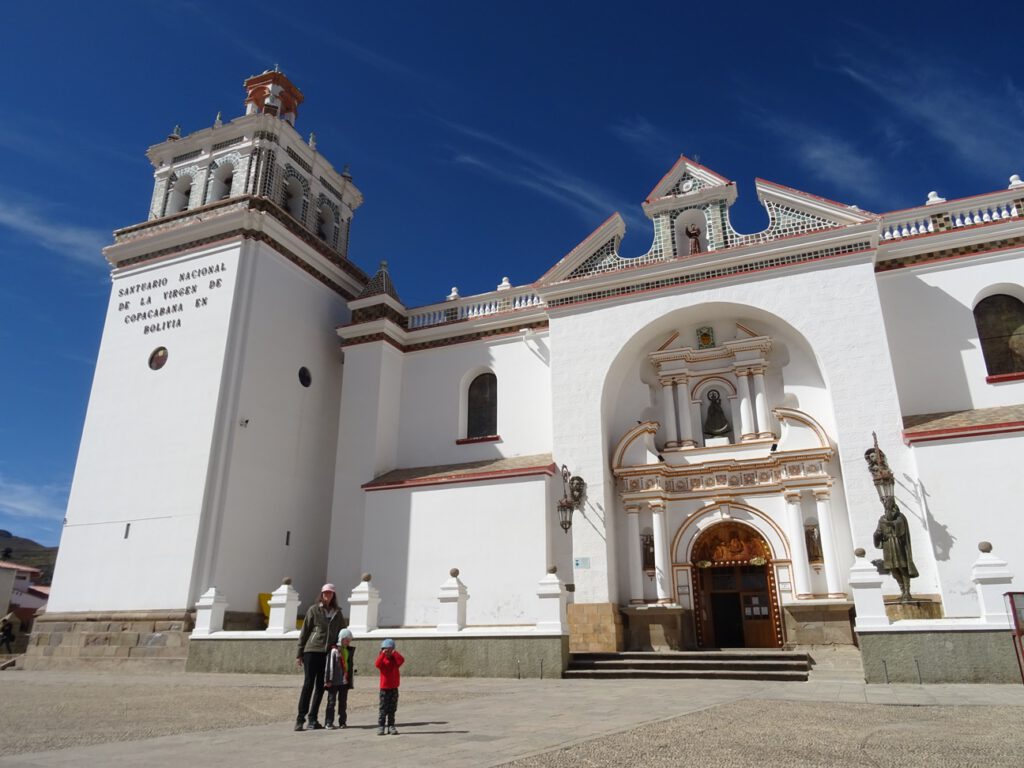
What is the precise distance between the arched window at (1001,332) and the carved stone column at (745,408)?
4596 millimetres

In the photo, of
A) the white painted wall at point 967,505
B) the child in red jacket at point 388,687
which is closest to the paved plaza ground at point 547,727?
the child in red jacket at point 388,687

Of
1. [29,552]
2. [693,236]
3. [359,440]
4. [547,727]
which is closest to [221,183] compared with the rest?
[359,440]

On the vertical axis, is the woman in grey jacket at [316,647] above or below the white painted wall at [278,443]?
below

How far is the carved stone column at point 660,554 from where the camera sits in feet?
51.0

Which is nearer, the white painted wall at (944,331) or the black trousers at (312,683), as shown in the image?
the black trousers at (312,683)

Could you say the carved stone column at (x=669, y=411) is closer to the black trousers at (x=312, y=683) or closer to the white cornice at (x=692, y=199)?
the white cornice at (x=692, y=199)

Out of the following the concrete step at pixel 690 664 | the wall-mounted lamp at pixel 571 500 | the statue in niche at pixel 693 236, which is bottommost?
the concrete step at pixel 690 664

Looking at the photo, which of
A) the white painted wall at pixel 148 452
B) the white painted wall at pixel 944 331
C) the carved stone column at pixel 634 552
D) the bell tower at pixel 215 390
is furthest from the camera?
the bell tower at pixel 215 390

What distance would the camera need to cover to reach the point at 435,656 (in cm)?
1265

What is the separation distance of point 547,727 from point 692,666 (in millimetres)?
6567

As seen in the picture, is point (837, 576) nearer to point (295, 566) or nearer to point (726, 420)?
point (726, 420)

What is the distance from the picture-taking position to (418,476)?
1778 centimetres

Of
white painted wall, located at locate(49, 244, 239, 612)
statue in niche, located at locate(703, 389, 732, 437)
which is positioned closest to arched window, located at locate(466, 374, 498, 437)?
statue in niche, located at locate(703, 389, 732, 437)

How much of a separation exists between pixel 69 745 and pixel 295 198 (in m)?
17.5
